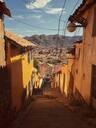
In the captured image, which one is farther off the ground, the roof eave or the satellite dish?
the roof eave

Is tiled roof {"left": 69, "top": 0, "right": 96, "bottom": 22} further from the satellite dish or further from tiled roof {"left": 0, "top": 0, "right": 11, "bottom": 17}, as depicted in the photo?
tiled roof {"left": 0, "top": 0, "right": 11, "bottom": 17}

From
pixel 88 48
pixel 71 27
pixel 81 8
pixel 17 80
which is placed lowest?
pixel 17 80

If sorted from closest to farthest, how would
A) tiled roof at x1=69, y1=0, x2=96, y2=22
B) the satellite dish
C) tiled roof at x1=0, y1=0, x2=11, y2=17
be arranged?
tiled roof at x1=0, y1=0, x2=11, y2=17 < tiled roof at x1=69, y1=0, x2=96, y2=22 < the satellite dish

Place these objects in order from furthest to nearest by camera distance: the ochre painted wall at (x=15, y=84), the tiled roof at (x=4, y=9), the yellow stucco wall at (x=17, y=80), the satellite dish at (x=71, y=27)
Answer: the satellite dish at (x=71, y=27) < the yellow stucco wall at (x=17, y=80) < the ochre painted wall at (x=15, y=84) < the tiled roof at (x=4, y=9)

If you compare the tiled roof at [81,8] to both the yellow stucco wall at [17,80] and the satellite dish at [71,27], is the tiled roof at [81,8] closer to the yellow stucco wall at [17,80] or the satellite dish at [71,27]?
the satellite dish at [71,27]

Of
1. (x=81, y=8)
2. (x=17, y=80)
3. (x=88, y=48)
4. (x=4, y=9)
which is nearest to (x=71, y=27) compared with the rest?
(x=81, y=8)

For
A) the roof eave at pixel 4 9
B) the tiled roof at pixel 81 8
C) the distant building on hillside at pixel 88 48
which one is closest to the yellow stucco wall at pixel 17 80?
the roof eave at pixel 4 9

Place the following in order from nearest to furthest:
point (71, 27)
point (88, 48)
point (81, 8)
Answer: point (88, 48)
point (81, 8)
point (71, 27)

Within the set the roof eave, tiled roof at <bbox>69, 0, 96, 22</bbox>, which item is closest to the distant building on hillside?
tiled roof at <bbox>69, 0, 96, 22</bbox>

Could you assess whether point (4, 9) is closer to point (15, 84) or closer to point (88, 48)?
point (88, 48)

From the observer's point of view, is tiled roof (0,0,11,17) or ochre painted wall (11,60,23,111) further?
ochre painted wall (11,60,23,111)

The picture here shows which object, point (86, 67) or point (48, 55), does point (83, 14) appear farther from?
point (48, 55)

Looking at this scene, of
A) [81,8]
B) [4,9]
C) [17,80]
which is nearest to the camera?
[4,9]

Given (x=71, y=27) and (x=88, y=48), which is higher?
(x=71, y=27)
